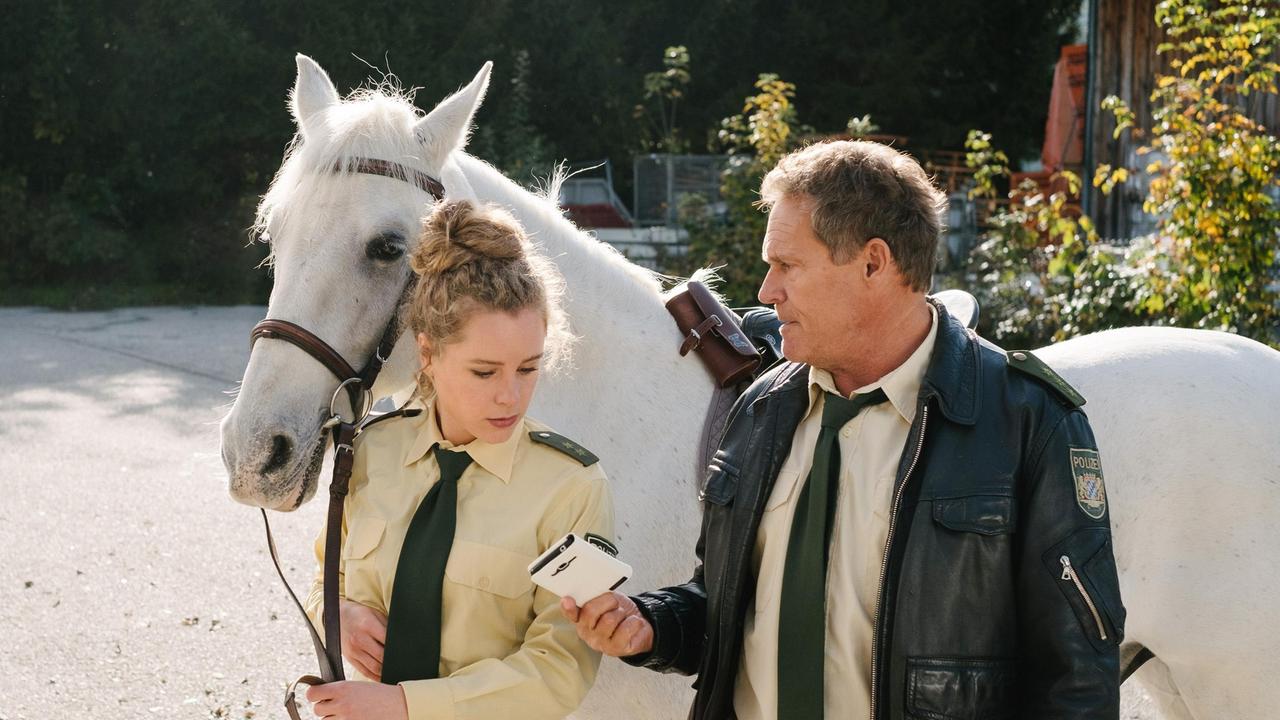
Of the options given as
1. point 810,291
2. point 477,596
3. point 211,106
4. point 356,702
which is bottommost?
point 356,702

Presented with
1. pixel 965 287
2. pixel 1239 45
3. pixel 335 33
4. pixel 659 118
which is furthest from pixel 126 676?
pixel 659 118

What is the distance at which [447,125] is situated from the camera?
2600 mm

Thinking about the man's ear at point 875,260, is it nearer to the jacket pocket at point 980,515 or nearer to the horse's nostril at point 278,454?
the jacket pocket at point 980,515

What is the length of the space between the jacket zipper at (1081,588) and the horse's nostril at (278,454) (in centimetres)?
149

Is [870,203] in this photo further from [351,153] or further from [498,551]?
[351,153]

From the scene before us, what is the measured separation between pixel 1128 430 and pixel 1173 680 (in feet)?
2.08

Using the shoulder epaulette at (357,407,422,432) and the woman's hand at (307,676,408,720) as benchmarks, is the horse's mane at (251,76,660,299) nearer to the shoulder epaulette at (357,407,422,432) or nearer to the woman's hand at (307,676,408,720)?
the shoulder epaulette at (357,407,422,432)

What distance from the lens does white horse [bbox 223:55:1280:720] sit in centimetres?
239

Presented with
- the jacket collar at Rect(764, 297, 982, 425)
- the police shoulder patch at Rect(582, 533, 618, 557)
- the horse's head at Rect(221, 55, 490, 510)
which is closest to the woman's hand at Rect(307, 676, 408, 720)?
the police shoulder patch at Rect(582, 533, 618, 557)

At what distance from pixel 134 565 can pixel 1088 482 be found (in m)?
5.26

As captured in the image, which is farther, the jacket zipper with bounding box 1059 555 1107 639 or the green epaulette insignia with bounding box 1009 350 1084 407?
the green epaulette insignia with bounding box 1009 350 1084 407

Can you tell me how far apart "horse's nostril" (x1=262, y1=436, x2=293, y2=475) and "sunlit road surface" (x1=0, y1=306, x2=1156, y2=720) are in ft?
0.43

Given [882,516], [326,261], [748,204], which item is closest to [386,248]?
[326,261]

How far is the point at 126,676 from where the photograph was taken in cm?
437
